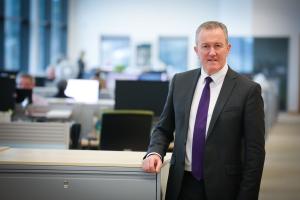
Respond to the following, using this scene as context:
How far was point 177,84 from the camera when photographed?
2246 mm

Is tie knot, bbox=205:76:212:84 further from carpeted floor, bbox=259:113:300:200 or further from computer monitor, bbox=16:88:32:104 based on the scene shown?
computer monitor, bbox=16:88:32:104

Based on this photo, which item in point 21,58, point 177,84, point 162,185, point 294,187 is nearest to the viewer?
point 177,84

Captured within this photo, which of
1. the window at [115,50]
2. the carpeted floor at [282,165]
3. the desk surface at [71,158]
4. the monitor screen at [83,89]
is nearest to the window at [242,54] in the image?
the window at [115,50]

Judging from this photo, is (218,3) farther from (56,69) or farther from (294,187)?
(294,187)

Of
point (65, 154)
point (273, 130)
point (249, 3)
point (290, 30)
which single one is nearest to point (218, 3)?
point (249, 3)

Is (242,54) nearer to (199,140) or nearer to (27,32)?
(27,32)

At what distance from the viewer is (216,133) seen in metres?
2.04

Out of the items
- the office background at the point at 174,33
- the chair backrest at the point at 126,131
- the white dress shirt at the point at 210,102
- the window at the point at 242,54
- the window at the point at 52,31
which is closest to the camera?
the white dress shirt at the point at 210,102

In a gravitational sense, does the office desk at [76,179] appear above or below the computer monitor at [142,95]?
below

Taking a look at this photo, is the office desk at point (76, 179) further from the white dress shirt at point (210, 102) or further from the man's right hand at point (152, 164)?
the white dress shirt at point (210, 102)

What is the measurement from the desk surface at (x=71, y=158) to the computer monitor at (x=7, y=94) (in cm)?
252

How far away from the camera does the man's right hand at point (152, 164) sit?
217cm

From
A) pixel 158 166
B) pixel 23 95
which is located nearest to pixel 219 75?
pixel 158 166

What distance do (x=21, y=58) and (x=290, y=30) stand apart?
864cm
